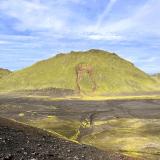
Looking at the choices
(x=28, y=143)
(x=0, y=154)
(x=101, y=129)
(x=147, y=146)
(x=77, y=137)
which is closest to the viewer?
(x=0, y=154)

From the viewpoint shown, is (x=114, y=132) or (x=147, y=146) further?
(x=114, y=132)

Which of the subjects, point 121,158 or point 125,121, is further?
point 125,121

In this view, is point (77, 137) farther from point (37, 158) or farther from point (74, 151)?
point (37, 158)

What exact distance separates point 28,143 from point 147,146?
3364 centimetres

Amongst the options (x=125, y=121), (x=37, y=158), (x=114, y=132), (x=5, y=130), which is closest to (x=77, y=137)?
(x=114, y=132)

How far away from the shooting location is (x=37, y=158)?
24625 mm

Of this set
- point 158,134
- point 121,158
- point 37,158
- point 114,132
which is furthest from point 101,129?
point 37,158

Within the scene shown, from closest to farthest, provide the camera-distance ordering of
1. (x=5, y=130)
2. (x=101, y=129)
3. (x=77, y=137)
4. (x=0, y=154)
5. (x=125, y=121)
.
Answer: (x=0, y=154), (x=5, y=130), (x=77, y=137), (x=101, y=129), (x=125, y=121)

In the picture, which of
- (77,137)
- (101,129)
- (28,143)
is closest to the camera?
(28,143)

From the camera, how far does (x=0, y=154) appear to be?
23.9m

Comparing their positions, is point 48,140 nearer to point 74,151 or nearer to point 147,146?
point 74,151

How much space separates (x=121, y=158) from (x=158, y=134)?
42.3 meters

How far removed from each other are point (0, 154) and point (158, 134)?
5334 cm

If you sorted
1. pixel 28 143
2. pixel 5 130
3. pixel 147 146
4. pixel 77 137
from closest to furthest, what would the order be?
pixel 28 143, pixel 5 130, pixel 147 146, pixel 77 137
